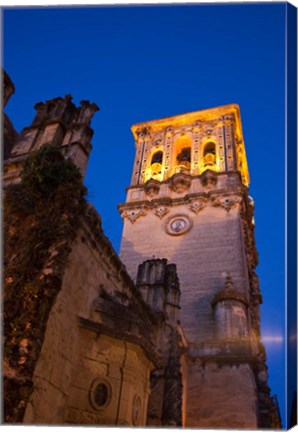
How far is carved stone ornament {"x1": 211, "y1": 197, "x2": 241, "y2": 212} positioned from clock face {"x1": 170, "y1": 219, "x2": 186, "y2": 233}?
230 centimetres

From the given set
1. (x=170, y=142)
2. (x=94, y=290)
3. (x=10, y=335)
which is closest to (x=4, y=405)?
(x=10, y=335)

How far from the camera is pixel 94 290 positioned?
27.1 ft

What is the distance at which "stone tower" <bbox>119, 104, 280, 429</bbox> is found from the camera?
15633 mm

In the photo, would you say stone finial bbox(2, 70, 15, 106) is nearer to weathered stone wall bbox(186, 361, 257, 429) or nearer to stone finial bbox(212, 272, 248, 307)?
weathered stone wall bbox(186, 361, 257, 429)

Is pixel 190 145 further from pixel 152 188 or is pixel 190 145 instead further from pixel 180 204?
pixel 180 204

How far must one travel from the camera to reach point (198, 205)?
24172 mm

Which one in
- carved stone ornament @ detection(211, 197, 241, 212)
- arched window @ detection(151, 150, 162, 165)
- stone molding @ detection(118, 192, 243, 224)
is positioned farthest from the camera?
arched window @ detection(151, 150, 162, 165)

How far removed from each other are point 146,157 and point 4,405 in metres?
26.4

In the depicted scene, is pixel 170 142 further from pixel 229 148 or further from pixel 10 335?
pixel 10 335

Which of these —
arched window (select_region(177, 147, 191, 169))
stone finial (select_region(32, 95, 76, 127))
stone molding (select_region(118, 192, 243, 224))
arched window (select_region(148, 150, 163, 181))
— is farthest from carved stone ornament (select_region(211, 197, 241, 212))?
stone finial (select_region(32, 95, 76, 127))

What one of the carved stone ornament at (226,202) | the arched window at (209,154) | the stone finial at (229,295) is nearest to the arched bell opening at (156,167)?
the arched window at (209,154)

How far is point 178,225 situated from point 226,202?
3.33m

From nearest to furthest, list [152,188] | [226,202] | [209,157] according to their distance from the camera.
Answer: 1. [226,202]
2. [152,188]
3. [209,157]

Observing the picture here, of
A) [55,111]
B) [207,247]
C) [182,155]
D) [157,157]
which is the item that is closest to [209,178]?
[207,247]
